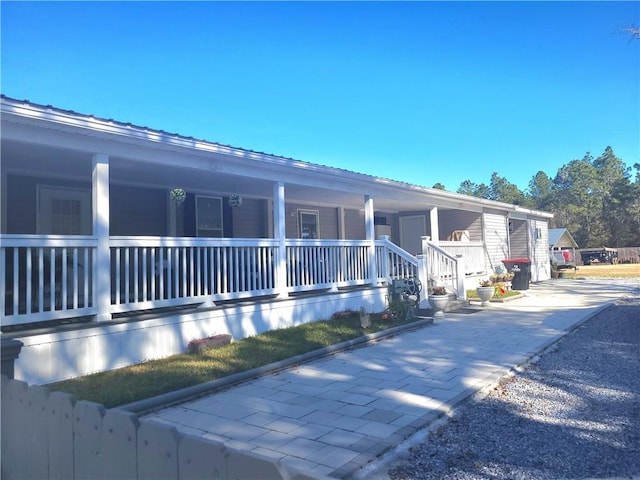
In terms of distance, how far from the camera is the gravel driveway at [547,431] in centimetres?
319

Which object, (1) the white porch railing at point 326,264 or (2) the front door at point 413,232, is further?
(2) the front door at point 413,232

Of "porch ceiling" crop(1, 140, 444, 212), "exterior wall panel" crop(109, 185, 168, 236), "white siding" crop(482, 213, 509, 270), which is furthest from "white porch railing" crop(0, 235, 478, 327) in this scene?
"white siding" crop(482, 213, 509, 270)

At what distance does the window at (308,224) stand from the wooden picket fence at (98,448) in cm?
1086

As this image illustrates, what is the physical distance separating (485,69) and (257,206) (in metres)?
7.43

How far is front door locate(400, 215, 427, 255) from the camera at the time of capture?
1703 centimetres

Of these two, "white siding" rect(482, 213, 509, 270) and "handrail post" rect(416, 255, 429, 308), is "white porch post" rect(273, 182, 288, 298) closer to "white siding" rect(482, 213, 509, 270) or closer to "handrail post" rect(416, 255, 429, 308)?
"handrail post" rect(416, 255, 429, 308)

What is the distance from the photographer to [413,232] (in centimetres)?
1720

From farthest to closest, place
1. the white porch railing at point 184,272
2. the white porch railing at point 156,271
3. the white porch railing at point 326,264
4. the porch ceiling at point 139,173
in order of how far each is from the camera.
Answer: the white porch railing at point 326,264 → the porch ceiling at point 139,173 → the white porch railing at point 184,272 → the white porch railing at point 156,271

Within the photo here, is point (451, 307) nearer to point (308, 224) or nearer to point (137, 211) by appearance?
point (308, 224)

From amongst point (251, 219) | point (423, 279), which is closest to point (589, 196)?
point (423, 279)

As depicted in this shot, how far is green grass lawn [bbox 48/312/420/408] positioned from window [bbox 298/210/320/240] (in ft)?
18.3

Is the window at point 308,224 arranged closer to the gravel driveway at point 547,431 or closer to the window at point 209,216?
the window at point 209,216

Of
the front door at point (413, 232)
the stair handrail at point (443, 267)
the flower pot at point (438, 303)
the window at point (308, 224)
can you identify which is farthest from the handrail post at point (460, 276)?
the front door at point (413, 232)

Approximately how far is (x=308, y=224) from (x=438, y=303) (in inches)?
198
